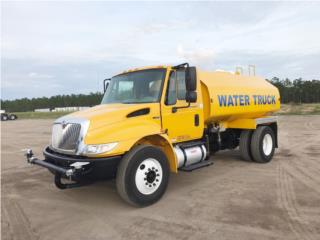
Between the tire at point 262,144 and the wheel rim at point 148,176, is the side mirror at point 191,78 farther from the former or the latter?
the tire at point 262,144

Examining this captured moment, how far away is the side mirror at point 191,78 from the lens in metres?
5.27

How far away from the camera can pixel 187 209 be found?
15.6 feet

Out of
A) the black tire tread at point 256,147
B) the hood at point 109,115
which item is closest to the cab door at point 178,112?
the hood at point 109,115

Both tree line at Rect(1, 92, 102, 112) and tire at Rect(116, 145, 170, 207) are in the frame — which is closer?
tire at Rect(116, 145, 170, 207)

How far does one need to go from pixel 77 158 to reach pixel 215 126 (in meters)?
4.07

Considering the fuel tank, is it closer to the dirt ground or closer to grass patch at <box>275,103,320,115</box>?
the dirt ground

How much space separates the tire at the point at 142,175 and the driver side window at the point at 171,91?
1.08 meters

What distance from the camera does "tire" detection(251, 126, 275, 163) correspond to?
7867 millimetres

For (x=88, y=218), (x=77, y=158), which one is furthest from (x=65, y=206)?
(x=77, y=158)

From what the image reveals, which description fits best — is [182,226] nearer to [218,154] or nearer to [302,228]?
[302,228]

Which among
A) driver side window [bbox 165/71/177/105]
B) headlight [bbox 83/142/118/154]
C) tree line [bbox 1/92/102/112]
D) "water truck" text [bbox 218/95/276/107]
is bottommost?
headlight [bbox 83/142/118/154]

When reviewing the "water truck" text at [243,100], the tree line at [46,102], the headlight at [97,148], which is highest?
the tree line at [46,102]

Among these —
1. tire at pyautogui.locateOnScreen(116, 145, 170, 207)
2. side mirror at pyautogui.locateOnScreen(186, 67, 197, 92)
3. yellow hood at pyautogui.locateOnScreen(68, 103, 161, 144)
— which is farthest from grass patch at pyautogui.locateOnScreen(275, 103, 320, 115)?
tire at pyautogui.locateOnScreen(116, 145, 170, 207)

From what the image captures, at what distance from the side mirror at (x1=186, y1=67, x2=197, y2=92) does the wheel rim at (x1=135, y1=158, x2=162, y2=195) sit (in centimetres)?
151
